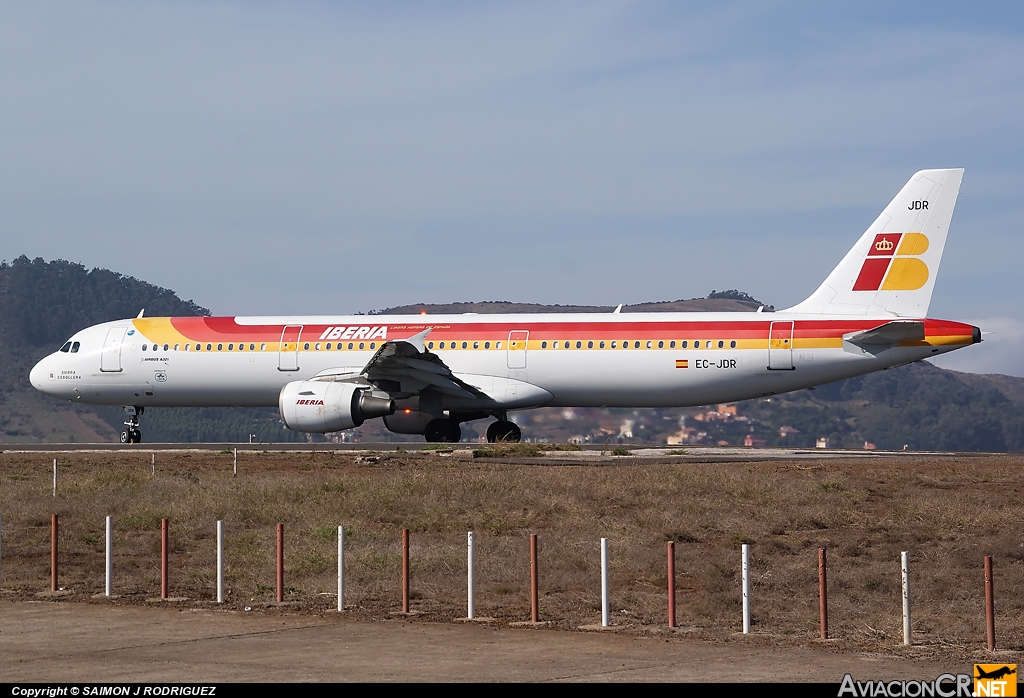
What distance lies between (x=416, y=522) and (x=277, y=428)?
311 feet

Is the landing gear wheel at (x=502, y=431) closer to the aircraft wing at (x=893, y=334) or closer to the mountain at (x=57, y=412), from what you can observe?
the aircraft wing at (x=893, y=334)

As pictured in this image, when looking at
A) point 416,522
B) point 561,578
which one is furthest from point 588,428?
point 561,578

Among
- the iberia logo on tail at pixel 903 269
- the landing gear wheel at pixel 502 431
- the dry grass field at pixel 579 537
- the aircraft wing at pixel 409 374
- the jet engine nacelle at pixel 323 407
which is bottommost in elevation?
the dry grass field at pixel 579 537

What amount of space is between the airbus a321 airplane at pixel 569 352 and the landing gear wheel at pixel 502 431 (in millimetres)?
54

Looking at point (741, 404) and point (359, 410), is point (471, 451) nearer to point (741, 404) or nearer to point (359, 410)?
point (359, 410)

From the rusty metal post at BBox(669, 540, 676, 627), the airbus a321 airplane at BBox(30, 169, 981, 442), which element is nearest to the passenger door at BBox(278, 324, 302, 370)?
the airbus a321 airplane at BBox(30, 169, 981, 442)

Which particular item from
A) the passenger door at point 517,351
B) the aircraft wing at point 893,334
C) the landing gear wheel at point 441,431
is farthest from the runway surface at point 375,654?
the landing gear wheel at point 441,431

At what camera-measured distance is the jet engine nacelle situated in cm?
3444

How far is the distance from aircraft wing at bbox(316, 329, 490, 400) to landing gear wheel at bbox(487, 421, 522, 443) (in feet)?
7.23

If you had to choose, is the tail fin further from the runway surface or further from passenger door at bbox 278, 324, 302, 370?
the runway surface

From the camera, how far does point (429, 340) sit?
37.1m

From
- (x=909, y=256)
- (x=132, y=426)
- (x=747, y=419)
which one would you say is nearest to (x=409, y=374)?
(x=132, y=426)

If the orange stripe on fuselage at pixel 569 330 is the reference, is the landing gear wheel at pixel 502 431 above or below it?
below

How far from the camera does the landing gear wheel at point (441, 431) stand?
3797cm
